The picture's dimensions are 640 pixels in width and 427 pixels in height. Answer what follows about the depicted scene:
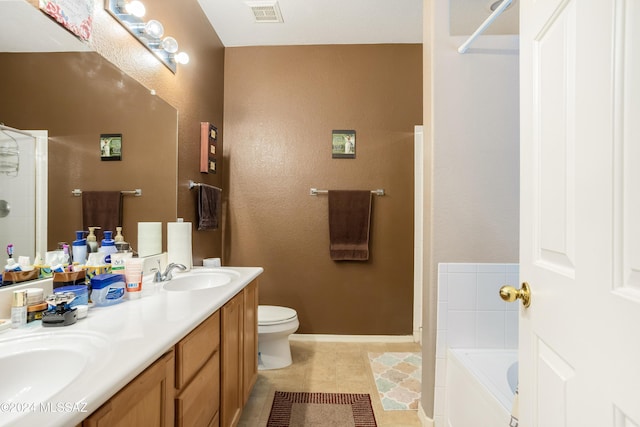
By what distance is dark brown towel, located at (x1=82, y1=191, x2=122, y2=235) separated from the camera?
131cm

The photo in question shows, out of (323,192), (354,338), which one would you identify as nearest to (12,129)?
(323,192)

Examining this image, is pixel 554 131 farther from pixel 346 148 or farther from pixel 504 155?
pixel 346 148

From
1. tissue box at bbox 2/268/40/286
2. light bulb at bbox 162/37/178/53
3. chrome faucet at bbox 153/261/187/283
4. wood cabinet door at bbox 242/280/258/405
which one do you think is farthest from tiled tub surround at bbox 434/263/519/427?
light bulb at bbox 162/37/178/53

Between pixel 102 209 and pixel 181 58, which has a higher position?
pixel 181 58

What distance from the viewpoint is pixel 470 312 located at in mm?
1586

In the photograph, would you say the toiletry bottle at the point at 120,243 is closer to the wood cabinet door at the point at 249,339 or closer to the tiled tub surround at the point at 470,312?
the wood cabinet door at the point at 249,339

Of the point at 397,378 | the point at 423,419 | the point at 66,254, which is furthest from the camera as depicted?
the point at 397,378

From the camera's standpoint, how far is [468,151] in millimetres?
1595

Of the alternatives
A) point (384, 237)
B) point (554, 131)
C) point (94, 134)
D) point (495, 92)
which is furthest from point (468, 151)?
point (94, 134)

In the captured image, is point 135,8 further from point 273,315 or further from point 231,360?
point 273,315

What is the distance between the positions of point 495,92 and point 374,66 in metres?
1.44

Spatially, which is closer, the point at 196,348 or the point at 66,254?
the point at 196,348

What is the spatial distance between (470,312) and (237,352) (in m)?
1.19

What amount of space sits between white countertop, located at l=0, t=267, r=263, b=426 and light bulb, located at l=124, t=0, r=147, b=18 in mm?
1336
